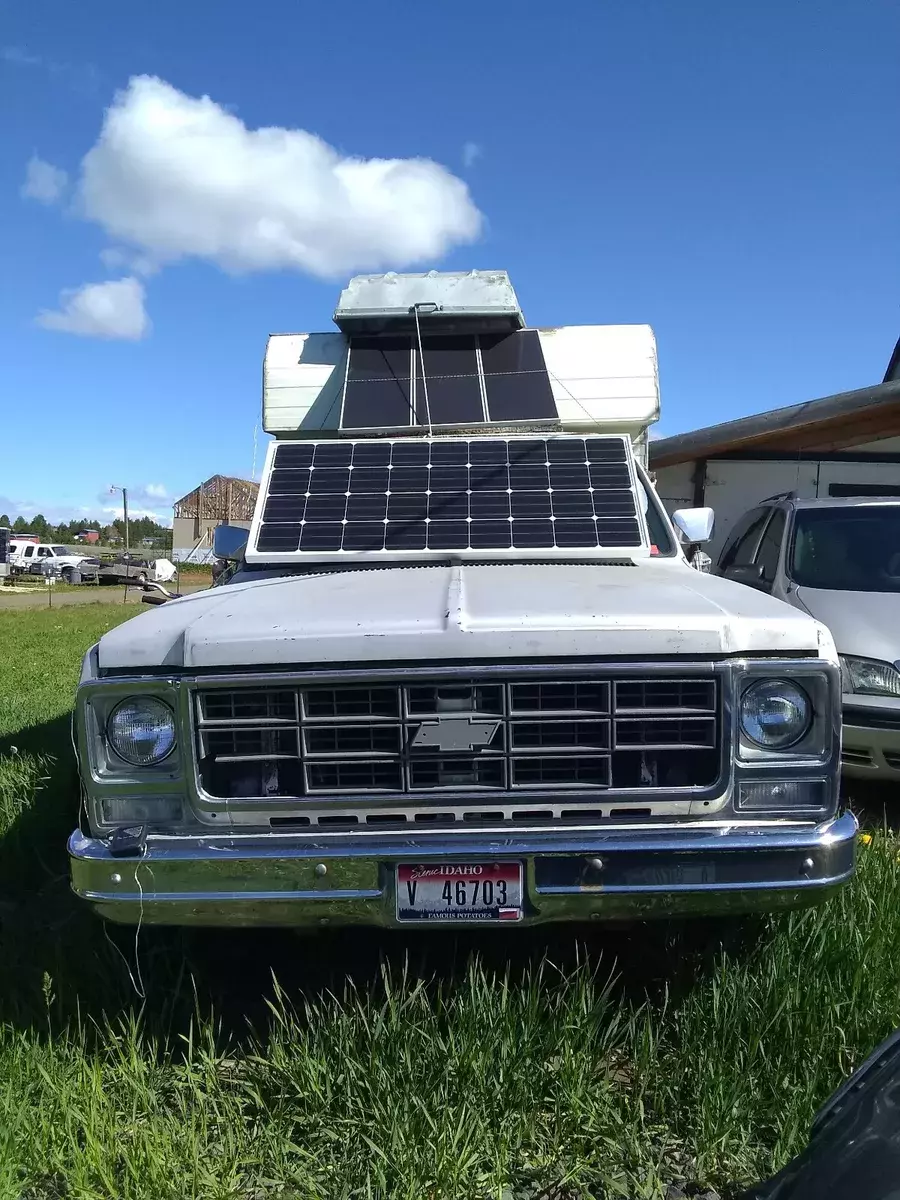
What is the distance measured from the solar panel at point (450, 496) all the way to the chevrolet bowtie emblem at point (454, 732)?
1.39 meters

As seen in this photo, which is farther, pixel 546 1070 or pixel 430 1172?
pixel 546 1070

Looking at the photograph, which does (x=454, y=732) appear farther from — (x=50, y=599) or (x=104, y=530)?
(x=104, y=530)

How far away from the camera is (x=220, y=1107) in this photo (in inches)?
102

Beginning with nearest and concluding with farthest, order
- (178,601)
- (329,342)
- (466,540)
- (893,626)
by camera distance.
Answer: (178,601), (466,540), (893,626), (329,342)

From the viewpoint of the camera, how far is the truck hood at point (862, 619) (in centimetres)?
474

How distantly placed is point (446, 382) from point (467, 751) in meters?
3.00

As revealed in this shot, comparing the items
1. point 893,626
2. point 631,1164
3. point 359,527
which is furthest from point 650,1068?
point 893,626

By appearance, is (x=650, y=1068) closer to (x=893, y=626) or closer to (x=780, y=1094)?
(x=780, y=1094)

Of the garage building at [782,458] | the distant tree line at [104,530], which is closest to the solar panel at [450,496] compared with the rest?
the garage building at [782,458]

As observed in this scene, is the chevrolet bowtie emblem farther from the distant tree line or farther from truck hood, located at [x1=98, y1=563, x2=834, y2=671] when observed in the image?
the distant tree line

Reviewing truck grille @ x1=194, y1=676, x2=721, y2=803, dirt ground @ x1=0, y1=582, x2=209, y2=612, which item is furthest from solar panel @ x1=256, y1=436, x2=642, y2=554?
dirt ground @ x1=0, y1=582, x2=209, y2=612

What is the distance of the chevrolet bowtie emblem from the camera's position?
8.61ft

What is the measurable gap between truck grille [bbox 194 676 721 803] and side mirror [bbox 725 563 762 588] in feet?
11.9

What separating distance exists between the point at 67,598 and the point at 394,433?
92.7 ft
